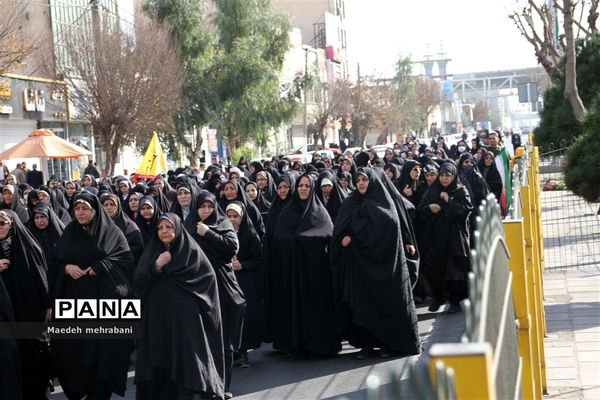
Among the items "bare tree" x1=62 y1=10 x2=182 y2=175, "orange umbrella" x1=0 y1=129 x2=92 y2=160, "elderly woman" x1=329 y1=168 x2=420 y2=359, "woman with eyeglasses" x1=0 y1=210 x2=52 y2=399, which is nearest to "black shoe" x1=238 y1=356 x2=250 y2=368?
"elderly woman" x1=329 y1=168 x2=420 y2=359

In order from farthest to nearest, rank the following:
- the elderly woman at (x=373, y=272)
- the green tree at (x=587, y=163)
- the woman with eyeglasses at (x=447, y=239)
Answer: the green tree at (x=587, y=163) < the woman with eyeglasses at (x=447, y=239) < the elderly woman at (x=373, y=272)

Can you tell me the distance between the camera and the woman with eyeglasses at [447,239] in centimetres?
1182

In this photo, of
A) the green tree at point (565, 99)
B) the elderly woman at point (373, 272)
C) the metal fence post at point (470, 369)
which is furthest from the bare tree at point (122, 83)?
the metal fence post at point (470, 369)

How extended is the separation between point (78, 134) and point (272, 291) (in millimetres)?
30816

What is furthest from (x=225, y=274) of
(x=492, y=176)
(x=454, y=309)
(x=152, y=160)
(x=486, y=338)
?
(x=152, y=160)

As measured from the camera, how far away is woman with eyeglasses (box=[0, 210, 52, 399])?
8.01 metres

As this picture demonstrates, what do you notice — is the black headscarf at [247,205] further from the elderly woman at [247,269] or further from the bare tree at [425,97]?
the bare tree at [425,97]

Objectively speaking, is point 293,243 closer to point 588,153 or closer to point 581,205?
point 588,153

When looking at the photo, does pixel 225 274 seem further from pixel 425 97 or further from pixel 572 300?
pixel 425 97

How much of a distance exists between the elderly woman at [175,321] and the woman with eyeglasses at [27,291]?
1.06m

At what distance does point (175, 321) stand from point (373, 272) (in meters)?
2.58

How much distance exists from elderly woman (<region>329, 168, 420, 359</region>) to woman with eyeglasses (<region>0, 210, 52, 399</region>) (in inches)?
103

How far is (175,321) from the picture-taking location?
7.36m

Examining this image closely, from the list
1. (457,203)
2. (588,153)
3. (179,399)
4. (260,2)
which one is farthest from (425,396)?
(260,2)
